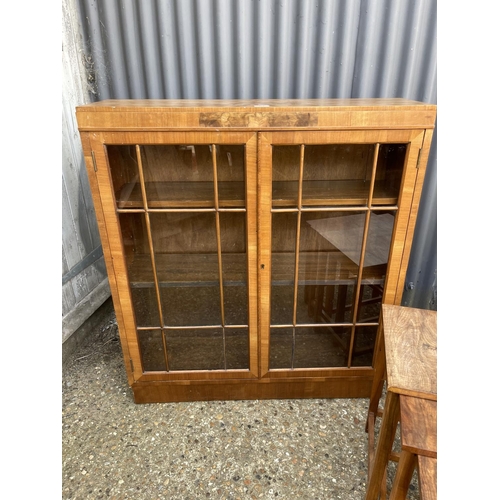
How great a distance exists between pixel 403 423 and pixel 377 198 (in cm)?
74

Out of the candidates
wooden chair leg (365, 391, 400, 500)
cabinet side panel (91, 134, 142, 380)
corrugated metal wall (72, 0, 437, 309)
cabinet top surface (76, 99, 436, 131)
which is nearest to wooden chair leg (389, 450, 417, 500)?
wooden chair leg (365, 391, 400, 500)

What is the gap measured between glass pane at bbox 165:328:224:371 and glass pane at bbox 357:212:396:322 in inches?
24.0

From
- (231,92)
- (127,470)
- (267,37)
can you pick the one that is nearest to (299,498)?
(127,470)

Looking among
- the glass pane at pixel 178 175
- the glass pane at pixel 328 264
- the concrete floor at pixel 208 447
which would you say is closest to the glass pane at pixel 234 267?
the glass pane at pixel 178 175

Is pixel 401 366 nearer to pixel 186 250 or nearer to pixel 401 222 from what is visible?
pixel 401 222

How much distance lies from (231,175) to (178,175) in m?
0.20

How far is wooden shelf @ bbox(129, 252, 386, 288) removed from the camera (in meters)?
1.43

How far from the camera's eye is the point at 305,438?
1.49m

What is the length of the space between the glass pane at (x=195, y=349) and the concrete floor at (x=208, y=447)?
209 mm

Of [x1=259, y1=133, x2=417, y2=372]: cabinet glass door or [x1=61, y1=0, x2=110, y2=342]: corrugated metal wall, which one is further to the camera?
[x1=61, y1=0, x2=110, y2=342]: corrugated metal wall

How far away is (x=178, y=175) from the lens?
1319mm

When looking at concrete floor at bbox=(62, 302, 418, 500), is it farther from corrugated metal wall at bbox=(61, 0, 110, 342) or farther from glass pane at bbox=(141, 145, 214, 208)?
glass pane at bbox=(141, 145, 214, 208)

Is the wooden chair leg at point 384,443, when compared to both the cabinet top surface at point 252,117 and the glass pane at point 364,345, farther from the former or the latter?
the cabinet top surface at point 252,117

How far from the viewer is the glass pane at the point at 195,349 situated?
5.12 feet
